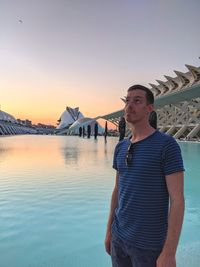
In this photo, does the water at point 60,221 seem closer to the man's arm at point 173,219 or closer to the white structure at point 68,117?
the man's arm at point 173,219

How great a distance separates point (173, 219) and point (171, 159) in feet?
1.10

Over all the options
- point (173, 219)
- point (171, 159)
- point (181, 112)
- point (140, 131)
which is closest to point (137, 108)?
point (140, 131)

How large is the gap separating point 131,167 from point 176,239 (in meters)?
0.48

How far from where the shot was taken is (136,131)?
2.07 m

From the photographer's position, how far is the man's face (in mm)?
2078

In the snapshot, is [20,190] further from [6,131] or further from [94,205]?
[6,131]

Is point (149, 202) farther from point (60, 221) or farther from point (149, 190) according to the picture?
point (60, 221)

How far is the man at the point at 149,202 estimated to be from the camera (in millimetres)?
1793

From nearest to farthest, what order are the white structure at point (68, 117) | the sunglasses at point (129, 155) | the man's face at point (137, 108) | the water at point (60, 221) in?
the sunglasses at point (129, 155), the man's face at point (137, 108), the water at point (60, 221), the white structure at point (68, 117)

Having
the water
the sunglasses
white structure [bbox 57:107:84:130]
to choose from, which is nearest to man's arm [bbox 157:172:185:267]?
the sunglasses

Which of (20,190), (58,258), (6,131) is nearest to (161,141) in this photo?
(58,258)

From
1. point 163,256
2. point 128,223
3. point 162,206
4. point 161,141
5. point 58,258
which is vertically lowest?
point 58,258

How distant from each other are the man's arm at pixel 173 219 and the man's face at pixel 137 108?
0.46 m

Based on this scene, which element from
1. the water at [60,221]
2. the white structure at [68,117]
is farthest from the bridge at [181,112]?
the white structure at [68,117]
